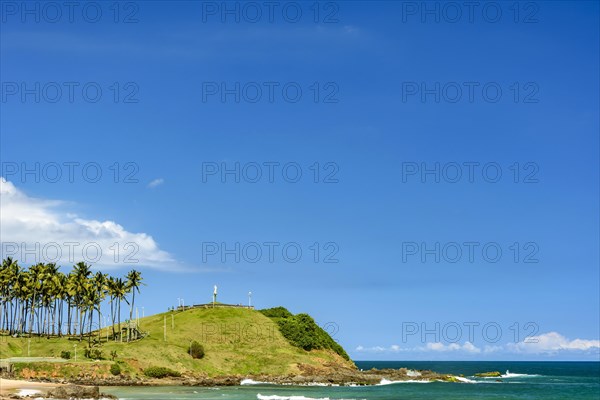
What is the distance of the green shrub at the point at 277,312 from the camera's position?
633 feet

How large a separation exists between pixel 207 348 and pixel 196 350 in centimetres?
579

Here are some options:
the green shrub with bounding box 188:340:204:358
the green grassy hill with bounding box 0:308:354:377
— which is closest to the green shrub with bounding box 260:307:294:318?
the green grassy hill with bounding box 0:308:354:377

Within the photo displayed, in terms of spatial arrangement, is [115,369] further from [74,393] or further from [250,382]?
[74,393]

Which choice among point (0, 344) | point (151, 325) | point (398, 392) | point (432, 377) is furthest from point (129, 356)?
point (432, 377)

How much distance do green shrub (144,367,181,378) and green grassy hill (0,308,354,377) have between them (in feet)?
5.67

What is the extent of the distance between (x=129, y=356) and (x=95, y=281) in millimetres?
22486

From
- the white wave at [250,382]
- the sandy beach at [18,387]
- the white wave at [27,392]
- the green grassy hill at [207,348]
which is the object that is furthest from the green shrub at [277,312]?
the white wave at [27,392]

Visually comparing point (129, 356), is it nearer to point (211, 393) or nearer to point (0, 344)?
point (0, 344)

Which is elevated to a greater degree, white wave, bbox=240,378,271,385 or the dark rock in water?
the dark rock in water

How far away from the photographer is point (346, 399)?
340 feet

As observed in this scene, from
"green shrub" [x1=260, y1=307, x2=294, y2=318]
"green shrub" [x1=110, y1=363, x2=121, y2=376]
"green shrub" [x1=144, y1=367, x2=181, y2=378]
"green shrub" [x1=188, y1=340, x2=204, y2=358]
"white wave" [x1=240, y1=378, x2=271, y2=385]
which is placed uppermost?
"green shrub" [x1=260, y1=307, x2=294, y2=318]

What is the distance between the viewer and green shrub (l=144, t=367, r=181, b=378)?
134250 mm

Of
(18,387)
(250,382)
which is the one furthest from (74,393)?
(250,382)

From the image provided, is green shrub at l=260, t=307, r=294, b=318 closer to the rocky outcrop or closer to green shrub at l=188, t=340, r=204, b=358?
green shrub at l=188, t=340, r=204, b=358
